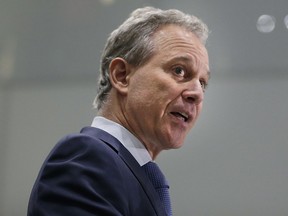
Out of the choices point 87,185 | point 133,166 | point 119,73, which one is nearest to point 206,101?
point 119,73

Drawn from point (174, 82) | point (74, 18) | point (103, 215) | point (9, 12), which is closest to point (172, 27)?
point (174, 82)

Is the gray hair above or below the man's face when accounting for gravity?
above

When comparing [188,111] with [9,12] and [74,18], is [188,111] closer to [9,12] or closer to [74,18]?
[74,18]

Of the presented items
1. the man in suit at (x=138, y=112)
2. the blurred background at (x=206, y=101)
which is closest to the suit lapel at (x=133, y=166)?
the man in suit at (x=138, y=112)

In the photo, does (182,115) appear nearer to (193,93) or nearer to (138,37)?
(193,93)

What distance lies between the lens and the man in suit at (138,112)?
0.69m

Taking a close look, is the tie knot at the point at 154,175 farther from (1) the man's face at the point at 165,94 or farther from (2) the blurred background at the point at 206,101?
(2) the blurred background at the point at 206,101

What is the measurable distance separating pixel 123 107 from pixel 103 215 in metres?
0.25

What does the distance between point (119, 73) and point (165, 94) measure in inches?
3.7

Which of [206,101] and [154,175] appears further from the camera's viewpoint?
[206,101]

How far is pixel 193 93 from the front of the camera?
83cm

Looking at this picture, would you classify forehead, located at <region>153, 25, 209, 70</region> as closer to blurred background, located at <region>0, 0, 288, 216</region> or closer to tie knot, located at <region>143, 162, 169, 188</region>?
tie knot, located at <region>143, 162, 169, 188</region>

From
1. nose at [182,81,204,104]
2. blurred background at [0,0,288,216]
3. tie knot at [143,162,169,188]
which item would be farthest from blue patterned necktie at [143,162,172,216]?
blurred background at [0,0,288,216]

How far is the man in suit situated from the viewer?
69cm
